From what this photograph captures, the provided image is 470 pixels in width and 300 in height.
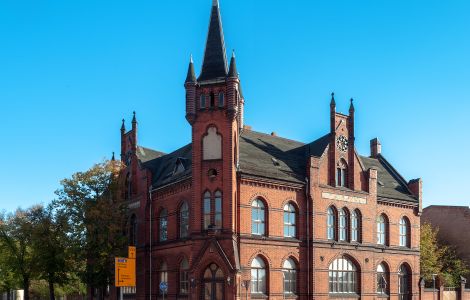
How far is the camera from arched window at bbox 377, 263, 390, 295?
1784 inches

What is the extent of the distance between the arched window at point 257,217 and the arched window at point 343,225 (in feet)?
23.1

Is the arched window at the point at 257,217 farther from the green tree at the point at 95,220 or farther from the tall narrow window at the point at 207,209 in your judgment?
the green tree at the point at 95,220

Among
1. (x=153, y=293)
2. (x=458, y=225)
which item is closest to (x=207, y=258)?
(x=153, y=293)

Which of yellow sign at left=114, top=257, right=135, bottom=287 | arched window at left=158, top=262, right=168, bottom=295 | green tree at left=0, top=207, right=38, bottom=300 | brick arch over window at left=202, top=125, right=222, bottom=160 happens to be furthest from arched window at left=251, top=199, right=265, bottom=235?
green tree at left=0, top=207, right=38, bottom=300

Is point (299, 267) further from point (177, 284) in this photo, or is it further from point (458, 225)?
point (458, 225)

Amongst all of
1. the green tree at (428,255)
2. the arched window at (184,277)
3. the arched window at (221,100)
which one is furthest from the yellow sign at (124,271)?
the green tree at (428,255)

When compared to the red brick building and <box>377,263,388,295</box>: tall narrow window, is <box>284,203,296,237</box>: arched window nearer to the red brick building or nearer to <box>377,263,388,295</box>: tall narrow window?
the red brick building

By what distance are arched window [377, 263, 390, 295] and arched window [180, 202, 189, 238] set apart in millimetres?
15697

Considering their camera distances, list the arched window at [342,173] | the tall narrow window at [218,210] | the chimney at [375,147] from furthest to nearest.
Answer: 1. the chimney at [375,147]
2. the arched window at [342,173]
3. the tall narrow window at [218,210]

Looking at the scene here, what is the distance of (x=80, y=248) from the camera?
43.3 metres

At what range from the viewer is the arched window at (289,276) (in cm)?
3903

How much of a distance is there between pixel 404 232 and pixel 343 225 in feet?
26.0

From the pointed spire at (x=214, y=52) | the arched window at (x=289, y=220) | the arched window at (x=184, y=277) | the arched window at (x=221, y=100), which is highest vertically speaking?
the pointed spire at (x=214, y=52)

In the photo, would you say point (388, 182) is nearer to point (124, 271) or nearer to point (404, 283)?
point (404, 283)
